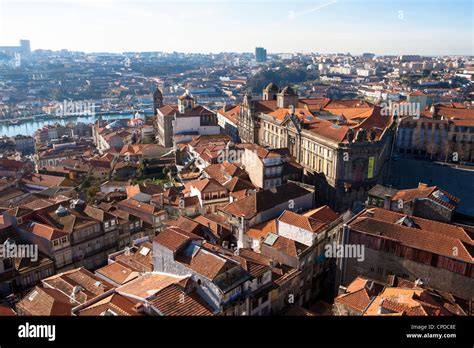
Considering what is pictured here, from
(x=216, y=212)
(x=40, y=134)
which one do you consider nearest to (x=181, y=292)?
(x=216, y=212)

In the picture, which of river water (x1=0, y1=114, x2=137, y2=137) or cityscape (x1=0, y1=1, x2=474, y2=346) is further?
river water (x1=0, y1=114, x2=137, y2=137)

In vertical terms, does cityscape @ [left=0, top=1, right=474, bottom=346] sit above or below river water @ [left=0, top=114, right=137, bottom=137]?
above

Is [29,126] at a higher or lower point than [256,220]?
lower

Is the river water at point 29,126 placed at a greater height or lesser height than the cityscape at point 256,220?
lesser

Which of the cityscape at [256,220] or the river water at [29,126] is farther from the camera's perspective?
the river water at [29,126]

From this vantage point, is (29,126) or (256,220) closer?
(256,220)

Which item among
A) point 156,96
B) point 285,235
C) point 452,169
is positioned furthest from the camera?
point 156,96
